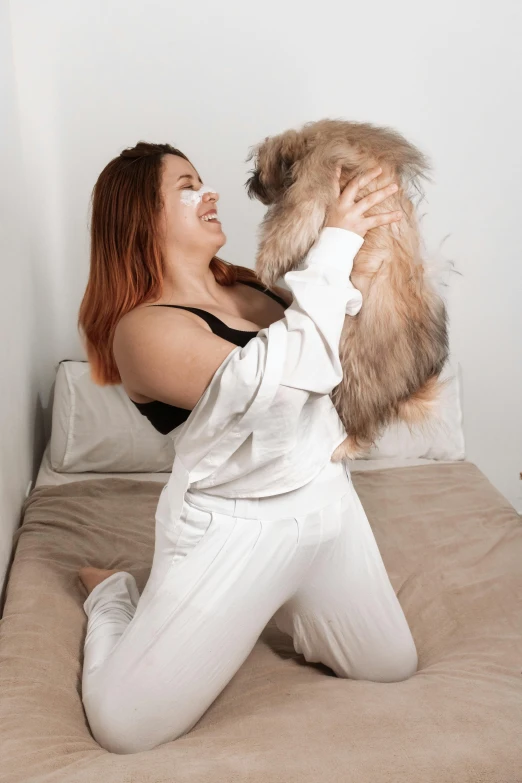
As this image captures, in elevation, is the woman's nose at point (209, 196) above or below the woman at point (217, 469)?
above

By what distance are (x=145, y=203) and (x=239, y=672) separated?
0.99 metres

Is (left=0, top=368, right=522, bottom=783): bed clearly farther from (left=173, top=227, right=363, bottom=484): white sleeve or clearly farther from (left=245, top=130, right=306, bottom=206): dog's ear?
(left=245, top=130, right=306, bottom=206): dog's ear

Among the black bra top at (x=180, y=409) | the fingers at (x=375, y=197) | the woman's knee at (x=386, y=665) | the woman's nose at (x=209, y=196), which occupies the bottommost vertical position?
the woman's knee at (x=386, y=665)

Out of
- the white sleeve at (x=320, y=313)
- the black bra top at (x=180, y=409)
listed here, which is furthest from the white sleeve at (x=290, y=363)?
the black bra top at (x=180, y=409)

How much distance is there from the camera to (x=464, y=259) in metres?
2.97

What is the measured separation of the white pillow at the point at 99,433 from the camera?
2621 mm

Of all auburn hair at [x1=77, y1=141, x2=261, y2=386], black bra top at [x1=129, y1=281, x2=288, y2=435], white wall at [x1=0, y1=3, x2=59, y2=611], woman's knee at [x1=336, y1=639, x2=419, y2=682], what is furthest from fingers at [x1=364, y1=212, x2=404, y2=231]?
white wall at [x1=0, y1=3, x2=59, y2=611]

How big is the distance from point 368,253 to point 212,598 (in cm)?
68

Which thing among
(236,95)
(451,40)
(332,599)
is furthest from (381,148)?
(451,40)

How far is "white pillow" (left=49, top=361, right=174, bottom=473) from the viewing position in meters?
2.62

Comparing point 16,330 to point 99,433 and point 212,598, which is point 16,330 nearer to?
point 99,433

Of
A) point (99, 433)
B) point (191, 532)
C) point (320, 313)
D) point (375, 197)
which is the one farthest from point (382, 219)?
point (99, 433)

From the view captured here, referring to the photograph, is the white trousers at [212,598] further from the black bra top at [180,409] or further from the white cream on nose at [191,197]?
the white cream on nose at [191,197]

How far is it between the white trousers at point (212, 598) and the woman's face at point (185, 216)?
512mm
